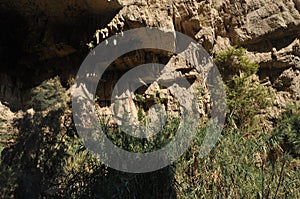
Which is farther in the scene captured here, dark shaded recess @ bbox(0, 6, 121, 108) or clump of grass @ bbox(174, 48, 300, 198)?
dark shaded recess @ bbox(0, 6, 121, 108)

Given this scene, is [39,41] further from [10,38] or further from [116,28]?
[116,28]

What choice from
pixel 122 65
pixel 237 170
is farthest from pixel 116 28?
pixel 237 170

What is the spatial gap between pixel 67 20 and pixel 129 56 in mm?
1467

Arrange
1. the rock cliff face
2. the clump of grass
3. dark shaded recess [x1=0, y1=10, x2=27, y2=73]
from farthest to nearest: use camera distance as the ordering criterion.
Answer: dark shaded recess [x1=0, y1=10, x2=27, y2=73] < the rock cliff face < the clump of grass

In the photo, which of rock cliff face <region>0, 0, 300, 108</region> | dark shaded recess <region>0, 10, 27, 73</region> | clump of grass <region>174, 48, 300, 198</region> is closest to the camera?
clump of grass <region>174, 48, 300, 198</region>

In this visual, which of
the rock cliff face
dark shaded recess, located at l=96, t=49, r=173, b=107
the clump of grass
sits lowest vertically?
the clump of grass

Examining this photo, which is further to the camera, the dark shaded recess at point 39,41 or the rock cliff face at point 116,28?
the dark shaded recess at point 39,41

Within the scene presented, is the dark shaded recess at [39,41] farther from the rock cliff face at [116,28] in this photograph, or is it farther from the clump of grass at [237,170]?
the clump of grass at [237,170]

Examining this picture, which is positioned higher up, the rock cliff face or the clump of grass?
the rock cliff face

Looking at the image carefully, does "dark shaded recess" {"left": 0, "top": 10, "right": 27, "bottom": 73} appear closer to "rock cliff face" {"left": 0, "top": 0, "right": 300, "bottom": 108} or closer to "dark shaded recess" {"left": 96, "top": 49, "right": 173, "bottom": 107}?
"rock cliff face" {"left": 0, "top": 0, "right": 300, "bottom": 108}

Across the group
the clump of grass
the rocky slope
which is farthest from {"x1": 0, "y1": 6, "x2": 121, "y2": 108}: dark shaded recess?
the clump of grass

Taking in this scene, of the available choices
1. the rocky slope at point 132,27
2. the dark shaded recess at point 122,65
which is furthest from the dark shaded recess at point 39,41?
the dark shaded recess at point 122,65

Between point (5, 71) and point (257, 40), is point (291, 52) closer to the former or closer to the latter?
point (257, 40)

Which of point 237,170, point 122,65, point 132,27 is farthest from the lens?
point 122,65
